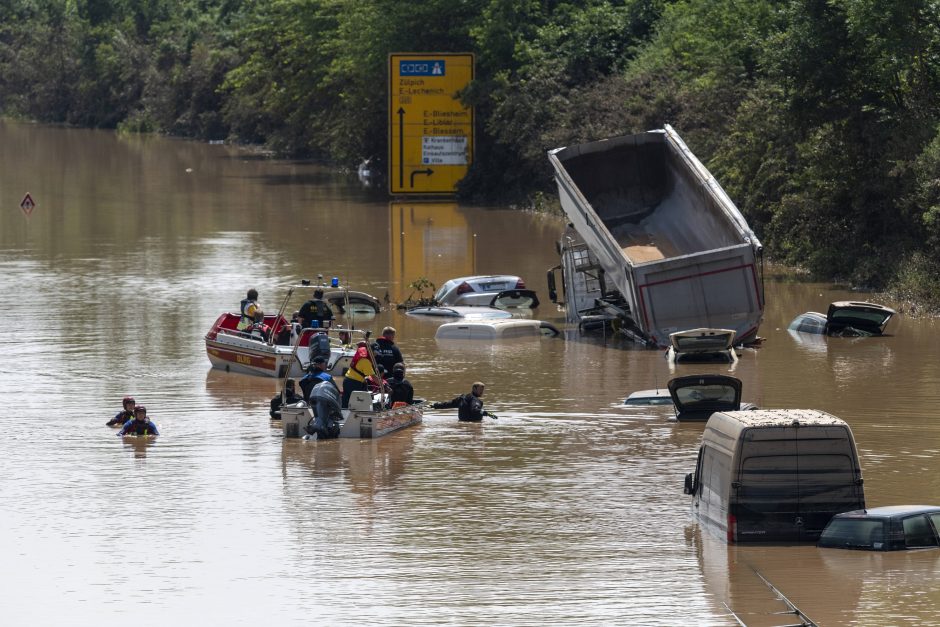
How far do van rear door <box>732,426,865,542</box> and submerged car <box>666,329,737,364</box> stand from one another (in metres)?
13.5

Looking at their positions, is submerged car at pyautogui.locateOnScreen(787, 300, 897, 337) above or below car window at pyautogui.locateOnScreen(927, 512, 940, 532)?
above

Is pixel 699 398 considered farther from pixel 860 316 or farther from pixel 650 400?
pixel 860 316

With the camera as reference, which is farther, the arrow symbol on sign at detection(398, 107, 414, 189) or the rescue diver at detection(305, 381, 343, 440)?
the arrow symbol on sign at detection(398, 107, 414, 189)

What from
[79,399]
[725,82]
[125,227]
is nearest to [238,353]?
[79,399]

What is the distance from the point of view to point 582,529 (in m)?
20.5

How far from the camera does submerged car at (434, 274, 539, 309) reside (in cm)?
4022

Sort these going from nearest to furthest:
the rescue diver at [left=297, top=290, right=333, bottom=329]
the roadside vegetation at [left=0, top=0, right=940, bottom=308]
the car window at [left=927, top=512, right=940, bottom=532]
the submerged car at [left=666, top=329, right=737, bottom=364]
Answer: the car window at [left=927, top=512, right=940, bottom=532] < the submerged car at [left=666, top=329, right=737, bottom=364] < the rescue diver at [left=297, top=290, right=333, bottom=329] < the roadside vegetation at [left=0, top=0, right=940, bottom=308]

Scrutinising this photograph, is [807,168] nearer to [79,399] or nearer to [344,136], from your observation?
[79,399]

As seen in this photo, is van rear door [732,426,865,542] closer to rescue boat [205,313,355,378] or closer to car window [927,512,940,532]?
car window [927,512,940,532]

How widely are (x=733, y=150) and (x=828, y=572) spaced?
32.2m

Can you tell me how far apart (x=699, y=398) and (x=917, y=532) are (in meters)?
8.74

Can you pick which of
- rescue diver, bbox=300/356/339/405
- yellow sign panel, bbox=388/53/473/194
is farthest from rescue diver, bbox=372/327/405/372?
yellow sign panel, bbox=388/53/473/194

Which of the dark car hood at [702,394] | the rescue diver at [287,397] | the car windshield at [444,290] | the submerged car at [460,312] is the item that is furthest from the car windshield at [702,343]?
the car windshield at [444,290]

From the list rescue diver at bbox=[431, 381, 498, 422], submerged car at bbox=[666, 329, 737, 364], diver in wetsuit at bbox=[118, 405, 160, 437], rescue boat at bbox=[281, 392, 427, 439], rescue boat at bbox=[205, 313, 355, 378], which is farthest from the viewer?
submerged car at bbox=[666, 329, 737, 364]
